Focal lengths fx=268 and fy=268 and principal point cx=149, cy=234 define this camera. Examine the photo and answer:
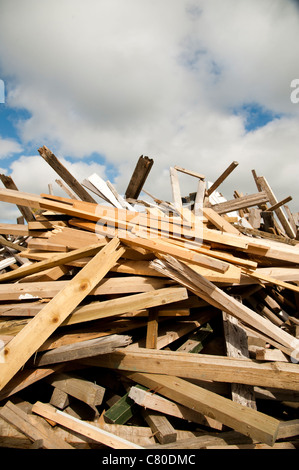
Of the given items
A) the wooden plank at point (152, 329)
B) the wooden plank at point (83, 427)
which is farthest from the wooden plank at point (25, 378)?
the wooden plank at point (152, 329)

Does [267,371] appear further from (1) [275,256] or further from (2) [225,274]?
(1) [275,256]

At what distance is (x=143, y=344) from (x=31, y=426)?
1.15m

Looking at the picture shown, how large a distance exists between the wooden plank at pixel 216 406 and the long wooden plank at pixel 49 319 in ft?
2.86

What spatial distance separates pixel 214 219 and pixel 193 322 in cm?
160

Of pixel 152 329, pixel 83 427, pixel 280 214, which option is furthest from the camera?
pixel 280 214

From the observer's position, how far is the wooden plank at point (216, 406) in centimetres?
192

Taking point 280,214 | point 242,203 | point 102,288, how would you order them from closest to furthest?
point 102,288 < point 242,203 < point 280,214

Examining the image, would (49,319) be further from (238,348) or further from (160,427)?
(238,348)

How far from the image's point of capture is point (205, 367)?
227 cm

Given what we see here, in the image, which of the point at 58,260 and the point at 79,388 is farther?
the point at 58,260

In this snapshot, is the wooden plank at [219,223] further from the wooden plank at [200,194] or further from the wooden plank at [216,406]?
the wooden plank at [216,406]

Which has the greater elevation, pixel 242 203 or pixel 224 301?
pixel 242 203

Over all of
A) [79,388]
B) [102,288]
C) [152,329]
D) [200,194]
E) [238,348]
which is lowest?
[79,388]
